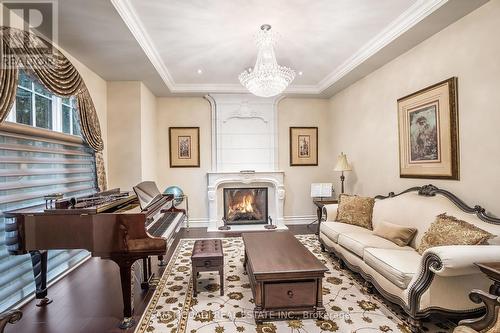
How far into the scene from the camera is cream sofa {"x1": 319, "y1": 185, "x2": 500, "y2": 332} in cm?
201

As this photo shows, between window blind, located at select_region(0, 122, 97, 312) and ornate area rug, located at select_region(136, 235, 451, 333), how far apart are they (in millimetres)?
1355

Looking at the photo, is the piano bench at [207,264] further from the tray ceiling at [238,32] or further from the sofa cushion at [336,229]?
the tray ceiling at [238,32]

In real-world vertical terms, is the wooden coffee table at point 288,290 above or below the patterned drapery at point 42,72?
below

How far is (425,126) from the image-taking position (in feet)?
11.3

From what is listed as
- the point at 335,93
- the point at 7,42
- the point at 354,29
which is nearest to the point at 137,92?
the point at 7,42

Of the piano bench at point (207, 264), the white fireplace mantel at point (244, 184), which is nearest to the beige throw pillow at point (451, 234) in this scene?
the piano bench at point (207, 264)

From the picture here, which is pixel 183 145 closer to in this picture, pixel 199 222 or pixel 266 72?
pixel 199 222

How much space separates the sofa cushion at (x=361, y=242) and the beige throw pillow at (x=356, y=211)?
42 centimetres

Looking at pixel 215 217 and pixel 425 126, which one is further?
pixel 215 217

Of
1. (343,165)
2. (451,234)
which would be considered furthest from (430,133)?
(343,165)

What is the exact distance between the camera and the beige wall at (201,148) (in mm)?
5898

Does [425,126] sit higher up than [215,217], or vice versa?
[425,126]

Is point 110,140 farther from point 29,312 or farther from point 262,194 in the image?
point 262,194

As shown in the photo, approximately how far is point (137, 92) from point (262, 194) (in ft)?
11.0
